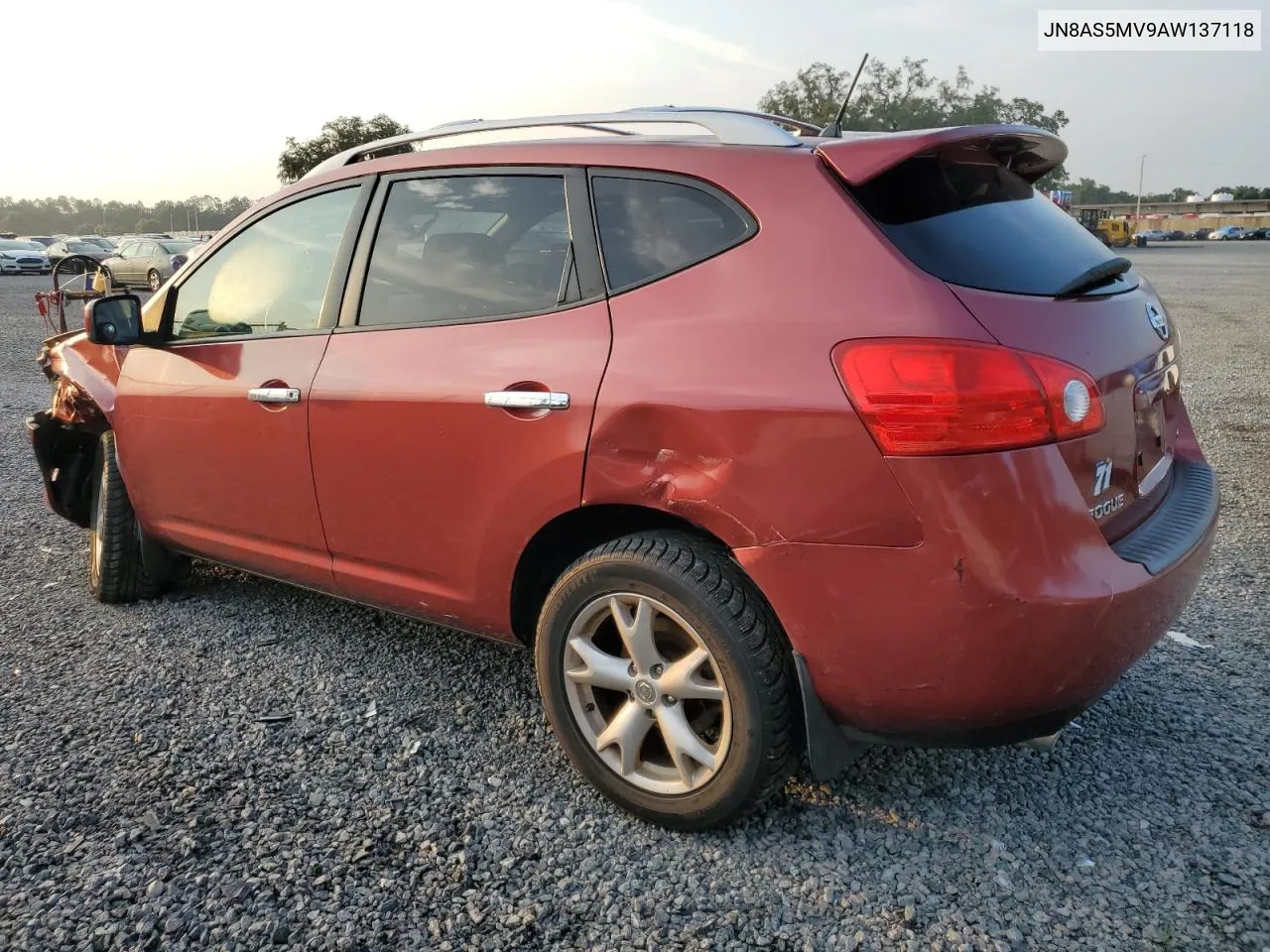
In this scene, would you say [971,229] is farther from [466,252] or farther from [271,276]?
[271,276]

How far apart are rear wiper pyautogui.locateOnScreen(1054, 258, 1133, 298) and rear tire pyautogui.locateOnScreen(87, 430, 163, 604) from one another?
3.61 m

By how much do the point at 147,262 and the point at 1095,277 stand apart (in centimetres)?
2896

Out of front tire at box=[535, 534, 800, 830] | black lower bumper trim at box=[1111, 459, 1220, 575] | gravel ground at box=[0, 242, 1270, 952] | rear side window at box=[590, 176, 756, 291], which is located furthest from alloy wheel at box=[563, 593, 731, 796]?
black lower bumper trim at box=[1111, 459, 1220, 575]

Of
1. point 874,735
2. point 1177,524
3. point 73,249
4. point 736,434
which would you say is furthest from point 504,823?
point 73,249

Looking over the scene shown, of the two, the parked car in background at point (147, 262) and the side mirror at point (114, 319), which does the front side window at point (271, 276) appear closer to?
the side mirror at point (114, 319)

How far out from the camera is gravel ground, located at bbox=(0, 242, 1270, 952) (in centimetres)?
220

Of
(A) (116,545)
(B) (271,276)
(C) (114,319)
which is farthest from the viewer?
(A) (116,545)

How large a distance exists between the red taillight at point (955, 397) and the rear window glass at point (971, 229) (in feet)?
0.71

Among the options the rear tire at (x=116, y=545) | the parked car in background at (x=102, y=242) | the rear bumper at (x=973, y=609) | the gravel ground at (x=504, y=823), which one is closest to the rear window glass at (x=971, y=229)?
the rear bumper at (x=973, y=609)

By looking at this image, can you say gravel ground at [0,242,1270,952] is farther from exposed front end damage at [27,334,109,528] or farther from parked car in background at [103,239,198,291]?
parked car in background at [103,239,198,291]

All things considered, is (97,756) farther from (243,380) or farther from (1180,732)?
(1180,732)

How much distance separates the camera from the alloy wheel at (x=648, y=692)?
240 centimetres

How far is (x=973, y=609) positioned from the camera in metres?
2.02

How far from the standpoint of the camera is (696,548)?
2.37 meters
